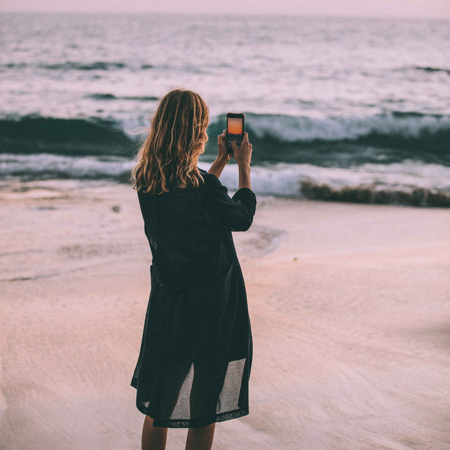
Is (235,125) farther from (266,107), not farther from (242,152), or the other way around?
(266,107)

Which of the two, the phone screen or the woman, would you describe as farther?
the phone screen

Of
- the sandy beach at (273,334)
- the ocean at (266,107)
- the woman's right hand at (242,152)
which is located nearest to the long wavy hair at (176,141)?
the woman's right hand at (242,152)

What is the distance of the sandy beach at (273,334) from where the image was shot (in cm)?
279

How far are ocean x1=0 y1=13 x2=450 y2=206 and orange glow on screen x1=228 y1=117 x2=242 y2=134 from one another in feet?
6.81

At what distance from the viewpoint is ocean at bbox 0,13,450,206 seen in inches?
438

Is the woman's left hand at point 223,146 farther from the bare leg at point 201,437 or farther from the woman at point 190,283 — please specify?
the bare leg at point 201,437

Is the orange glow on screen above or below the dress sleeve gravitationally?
above

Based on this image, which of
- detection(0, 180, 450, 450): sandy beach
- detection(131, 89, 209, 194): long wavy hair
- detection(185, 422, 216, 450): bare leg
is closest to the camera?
detection(131, 89, 209, 194): long wavy hair

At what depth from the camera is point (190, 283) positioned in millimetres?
2031

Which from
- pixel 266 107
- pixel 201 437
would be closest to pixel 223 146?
pixel 201 437

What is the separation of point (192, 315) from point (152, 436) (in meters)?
0.55

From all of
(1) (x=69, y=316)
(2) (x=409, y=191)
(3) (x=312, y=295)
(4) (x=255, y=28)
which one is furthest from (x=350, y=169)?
(4) (x=255, y=28)

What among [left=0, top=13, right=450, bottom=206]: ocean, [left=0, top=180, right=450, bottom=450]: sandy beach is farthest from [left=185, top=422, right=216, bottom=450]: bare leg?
[left=0, top=13, right=450, bottom=206]: ocean

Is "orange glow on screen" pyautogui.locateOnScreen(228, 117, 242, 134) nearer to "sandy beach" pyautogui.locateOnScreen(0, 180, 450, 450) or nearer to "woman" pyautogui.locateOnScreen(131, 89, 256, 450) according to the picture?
"woman" pyautogui.locateOnScreen(131, 89, 256, 450)
